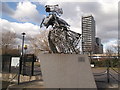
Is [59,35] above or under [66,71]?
above

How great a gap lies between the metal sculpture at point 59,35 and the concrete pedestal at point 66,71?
988 millimetres

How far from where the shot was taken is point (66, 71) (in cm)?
810

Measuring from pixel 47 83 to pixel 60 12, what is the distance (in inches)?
162

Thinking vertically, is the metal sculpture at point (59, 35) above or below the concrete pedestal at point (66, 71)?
above

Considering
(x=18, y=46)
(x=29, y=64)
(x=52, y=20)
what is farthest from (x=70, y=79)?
(x=18, y=46)

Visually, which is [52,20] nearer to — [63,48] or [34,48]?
[63,48]

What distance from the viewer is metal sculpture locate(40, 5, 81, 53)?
29.6ft

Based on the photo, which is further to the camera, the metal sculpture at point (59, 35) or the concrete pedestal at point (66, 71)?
the metal sculpture at point (59, 35)

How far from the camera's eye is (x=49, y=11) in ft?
31.6

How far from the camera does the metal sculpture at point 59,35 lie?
902cm

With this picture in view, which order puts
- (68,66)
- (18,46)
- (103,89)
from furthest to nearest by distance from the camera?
(18,46) < (103,89) < (68,66)

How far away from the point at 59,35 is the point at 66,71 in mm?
2087

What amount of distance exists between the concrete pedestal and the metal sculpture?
0.99 metres

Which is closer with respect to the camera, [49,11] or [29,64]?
[49,11]
